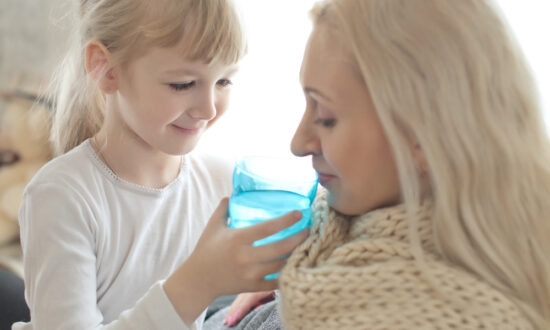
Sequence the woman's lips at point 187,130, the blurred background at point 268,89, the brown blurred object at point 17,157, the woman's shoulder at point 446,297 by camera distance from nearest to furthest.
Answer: the woman's shoulder at point 446,297 → the woman's lips at point 187,130 → the blurred background at point 268,89 → the brown blurred object at point 17,157

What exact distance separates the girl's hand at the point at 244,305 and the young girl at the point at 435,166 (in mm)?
384

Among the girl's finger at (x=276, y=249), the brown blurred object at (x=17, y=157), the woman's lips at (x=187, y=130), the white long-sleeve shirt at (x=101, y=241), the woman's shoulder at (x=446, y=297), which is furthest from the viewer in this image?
the brown blurred object at (x=17, y=157)

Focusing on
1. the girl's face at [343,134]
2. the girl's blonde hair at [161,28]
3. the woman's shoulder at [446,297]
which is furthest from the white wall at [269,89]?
the woman's shoulder at [446,297]

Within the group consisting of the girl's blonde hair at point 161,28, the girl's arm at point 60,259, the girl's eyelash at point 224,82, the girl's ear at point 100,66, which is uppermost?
the girl's blonde hair at point 161,28

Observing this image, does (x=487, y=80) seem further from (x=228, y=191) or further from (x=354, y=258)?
(x=228, y=191)

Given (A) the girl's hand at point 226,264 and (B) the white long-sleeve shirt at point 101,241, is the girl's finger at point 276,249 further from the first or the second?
(B) the white long-sleeve shirt at point 101,241

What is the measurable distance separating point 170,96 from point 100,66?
0.49 feet

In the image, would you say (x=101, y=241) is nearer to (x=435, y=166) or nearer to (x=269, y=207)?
(x=269, y=207)

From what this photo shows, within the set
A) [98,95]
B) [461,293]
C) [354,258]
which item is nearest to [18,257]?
[98,95]

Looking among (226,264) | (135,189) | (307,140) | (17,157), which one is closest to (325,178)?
(307,140)

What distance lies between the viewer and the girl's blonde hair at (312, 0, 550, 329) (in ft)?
2.07

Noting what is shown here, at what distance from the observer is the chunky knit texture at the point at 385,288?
600 millimetres

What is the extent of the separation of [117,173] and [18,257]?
0.88 meters

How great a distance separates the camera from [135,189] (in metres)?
0.98
